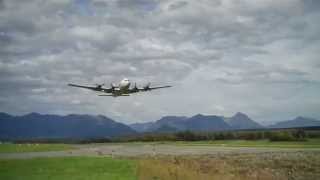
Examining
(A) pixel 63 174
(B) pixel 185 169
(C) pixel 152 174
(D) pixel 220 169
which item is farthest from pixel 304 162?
(A) pixel 63 174

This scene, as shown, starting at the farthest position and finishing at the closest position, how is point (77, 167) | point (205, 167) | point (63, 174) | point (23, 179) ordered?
point (205, 167)
point (77, 167)
point (63, 174)
point (23, 179)

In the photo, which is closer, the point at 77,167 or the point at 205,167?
the point at 77,167

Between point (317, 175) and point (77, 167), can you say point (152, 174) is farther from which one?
point (317, 175)

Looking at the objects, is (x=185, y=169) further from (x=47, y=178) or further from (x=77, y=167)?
(x=47, y=178)

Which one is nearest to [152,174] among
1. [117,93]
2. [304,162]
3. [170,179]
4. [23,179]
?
[170,179]

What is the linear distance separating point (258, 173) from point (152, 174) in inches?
232

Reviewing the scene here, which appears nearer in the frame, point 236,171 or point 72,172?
point 72,172

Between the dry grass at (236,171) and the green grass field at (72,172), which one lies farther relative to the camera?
the dry grass at (236,171)

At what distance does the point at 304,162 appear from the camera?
32.0 meters

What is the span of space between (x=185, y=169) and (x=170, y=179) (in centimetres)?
480

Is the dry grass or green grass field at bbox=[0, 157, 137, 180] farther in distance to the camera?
the dry grass

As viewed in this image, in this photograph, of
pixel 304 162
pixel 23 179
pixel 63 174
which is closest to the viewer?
pixel 23 179

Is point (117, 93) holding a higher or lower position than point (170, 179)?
higher

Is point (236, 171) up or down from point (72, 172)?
down
